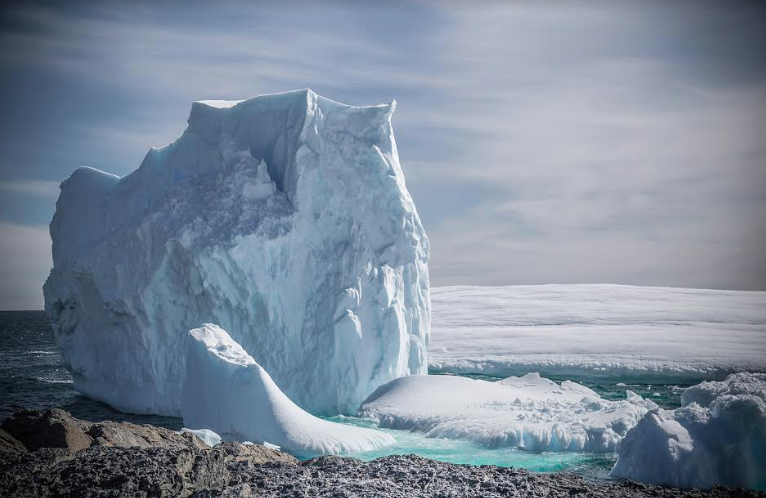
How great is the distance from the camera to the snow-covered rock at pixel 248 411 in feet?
31.0

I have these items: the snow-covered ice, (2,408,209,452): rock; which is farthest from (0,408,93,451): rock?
the snow-covered ice

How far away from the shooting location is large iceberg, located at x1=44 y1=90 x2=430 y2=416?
13.9 m

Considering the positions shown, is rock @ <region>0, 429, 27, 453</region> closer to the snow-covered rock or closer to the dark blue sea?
the snow-covered rock

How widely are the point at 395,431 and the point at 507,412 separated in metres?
1.88

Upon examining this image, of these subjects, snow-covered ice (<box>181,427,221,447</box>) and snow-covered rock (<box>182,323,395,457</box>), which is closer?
snow-covered ice (<box>181,427,221,447</box>)

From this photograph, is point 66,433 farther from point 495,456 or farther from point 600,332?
point 600,332

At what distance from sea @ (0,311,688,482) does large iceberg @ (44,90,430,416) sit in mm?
874

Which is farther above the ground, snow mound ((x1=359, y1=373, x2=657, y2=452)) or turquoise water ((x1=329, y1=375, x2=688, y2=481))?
snow mound ((x1=359, y1=373, x2=657, y2=452))

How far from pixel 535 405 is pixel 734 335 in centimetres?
1315

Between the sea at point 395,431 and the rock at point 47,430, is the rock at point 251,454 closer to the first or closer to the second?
the rock at point 47,430

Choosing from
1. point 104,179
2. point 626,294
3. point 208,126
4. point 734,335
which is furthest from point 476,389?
point 626,294

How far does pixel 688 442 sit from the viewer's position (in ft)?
25.7

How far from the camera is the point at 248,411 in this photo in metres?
9.91

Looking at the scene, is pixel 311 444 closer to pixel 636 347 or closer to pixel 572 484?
pixel 572 484
